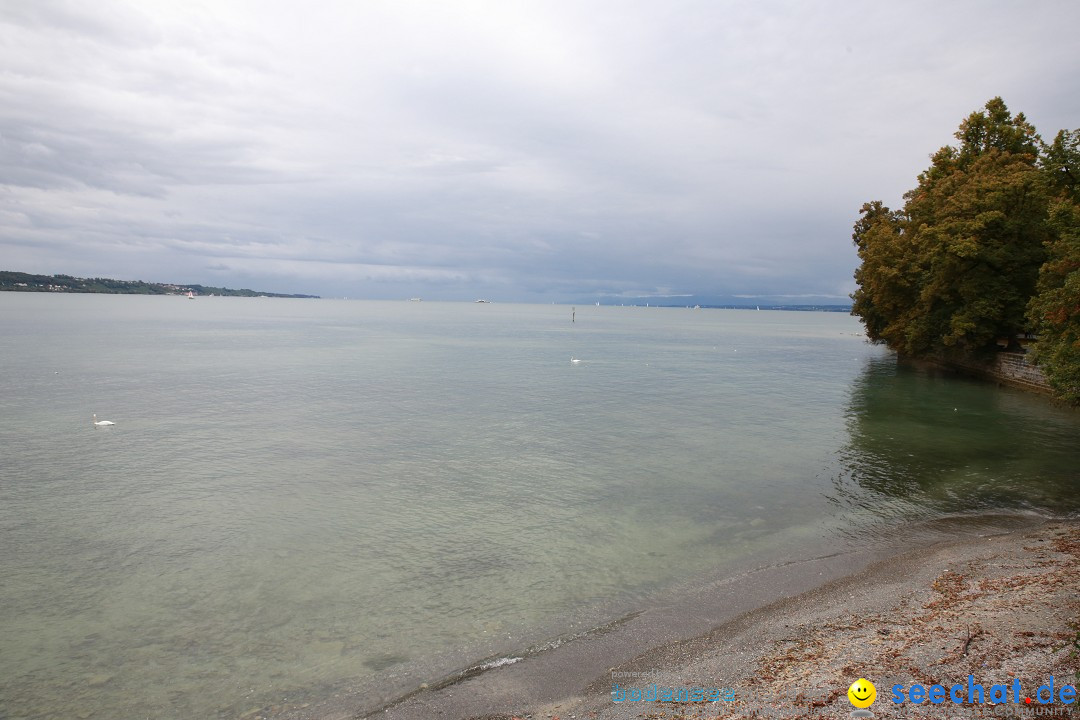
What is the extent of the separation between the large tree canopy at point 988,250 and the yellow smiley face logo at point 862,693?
21.7 metres

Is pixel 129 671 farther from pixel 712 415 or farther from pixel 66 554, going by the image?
pixel 712 415

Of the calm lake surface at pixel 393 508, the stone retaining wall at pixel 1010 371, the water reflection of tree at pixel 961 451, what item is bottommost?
the calm lake surface at pixel 393 508

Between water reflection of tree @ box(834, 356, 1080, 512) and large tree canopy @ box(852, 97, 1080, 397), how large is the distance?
4211 millimetres

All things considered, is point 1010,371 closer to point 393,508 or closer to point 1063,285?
point 1063,285

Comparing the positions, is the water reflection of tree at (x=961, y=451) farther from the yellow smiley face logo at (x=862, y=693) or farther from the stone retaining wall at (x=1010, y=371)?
the yellow smiley face logo at (x=862, y=693)

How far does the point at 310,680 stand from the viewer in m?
9.96

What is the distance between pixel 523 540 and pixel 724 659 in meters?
7.38

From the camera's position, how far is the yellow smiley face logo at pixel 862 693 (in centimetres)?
752

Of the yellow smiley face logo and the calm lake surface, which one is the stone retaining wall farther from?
the yellow smiley face logo

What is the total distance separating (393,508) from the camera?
61.9ft

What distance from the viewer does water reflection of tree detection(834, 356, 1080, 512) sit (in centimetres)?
1991

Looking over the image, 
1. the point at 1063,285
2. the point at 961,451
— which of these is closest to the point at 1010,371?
the point at 1063,285

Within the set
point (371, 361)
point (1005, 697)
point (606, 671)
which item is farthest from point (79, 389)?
point (1005, 697)

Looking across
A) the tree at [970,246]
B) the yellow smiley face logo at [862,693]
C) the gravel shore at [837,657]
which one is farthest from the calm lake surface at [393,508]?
the tree at [970,246]
